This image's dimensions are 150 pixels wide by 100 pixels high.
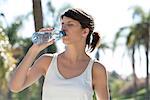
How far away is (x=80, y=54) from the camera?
4.08 m

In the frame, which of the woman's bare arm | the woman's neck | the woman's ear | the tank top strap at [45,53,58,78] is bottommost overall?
the woman's bare arm

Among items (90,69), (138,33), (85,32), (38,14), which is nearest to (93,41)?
(85,32)

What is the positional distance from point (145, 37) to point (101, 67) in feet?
109

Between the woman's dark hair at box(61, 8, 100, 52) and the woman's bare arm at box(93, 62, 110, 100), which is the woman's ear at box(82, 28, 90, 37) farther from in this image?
the woman's bare arm at box(93, 62, 110, 100)

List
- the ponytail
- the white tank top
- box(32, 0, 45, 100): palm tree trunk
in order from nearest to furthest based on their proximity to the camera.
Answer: the white tank top → the ponytail → box(32, 0, 45, 100): palm tree trunk

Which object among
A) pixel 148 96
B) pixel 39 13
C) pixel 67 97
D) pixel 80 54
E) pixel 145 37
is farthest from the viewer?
pixel 148 96

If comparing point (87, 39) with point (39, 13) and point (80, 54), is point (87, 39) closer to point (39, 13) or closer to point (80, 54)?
point (80, 54)

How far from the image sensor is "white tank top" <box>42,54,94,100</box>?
3801 millimetres

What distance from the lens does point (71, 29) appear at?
12.9ft

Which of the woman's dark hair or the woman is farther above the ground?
the woman's dark hair

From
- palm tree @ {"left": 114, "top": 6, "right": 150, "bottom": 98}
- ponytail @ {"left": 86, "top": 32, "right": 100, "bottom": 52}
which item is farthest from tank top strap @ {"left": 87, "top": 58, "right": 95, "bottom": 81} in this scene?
palm tree @ {"left": 114, "top": 6, "right": 150, "bottom": 98}

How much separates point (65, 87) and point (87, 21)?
0.53m

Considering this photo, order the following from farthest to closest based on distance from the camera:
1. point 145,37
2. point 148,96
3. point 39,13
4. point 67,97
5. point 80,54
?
point 148,96
point 145,37
point 39,13
point 80,54
point 67,97

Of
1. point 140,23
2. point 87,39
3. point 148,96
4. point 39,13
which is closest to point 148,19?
point 140,23
